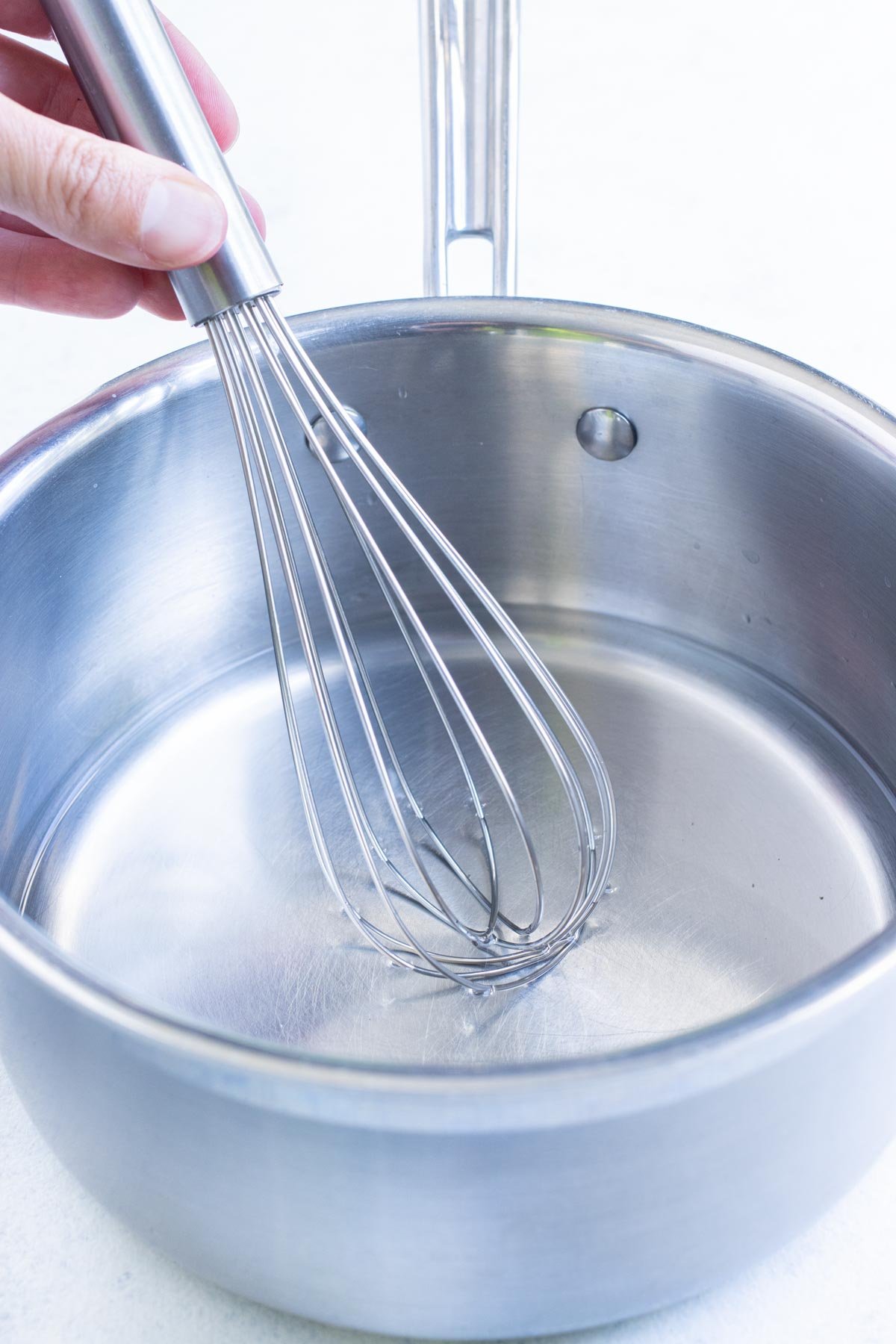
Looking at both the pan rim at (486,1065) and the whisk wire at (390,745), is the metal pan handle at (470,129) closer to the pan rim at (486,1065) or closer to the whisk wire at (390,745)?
the whisk wire at (390,745)

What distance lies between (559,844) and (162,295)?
292 mm

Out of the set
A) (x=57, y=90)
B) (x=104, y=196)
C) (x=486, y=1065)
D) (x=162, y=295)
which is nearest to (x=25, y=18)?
(x=57, y=90)

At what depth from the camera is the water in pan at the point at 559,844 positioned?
0.52 meters

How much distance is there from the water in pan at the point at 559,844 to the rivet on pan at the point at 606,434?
0.09 m

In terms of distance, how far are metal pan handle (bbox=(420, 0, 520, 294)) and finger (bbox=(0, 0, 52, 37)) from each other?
19 cm

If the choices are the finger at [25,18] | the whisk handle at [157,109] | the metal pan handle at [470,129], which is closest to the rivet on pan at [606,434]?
the metal pan handle at [470,129]

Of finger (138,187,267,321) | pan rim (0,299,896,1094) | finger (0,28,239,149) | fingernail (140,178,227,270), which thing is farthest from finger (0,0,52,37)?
pan rim (0,299,896,1094)

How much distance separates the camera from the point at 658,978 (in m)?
0.53

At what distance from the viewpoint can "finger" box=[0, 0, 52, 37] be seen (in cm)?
64

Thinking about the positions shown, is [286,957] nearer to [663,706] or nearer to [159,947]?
[159,947]

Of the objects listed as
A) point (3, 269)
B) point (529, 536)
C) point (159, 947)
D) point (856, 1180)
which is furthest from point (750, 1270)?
point (3, 269)

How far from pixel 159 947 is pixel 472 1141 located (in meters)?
0.27

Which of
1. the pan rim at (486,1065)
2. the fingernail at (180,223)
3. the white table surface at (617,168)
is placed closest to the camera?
the pan rim at (486,1065)

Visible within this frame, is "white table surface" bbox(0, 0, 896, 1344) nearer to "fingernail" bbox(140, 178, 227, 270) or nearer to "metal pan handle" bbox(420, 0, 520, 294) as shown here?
"metal pan handle" bbox(420, 0, 520, 294)
